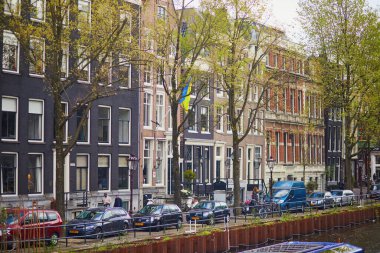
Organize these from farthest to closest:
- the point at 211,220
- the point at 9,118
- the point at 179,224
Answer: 1. the point at 9,118
2. the point at 211,220
3. the point at 179,224

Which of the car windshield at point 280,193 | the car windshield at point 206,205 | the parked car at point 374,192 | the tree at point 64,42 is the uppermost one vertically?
the tree at point 64,42

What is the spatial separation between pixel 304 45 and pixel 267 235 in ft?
83.2

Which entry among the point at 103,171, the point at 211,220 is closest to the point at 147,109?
the point at 103,171

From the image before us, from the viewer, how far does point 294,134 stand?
289 feet

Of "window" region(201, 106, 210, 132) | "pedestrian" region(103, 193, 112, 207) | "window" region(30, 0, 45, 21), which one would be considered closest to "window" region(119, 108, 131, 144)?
"pedestrian" region(103, 193, 112, 207)

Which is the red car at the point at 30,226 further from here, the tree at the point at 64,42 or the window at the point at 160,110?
the window at the point at 160,110

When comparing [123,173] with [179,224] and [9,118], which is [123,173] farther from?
[179,224]

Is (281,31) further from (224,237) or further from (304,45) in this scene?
(224,237)

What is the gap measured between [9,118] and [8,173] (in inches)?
152

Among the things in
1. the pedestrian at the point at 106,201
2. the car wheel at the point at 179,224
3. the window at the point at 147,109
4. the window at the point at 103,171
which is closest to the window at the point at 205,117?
the window at the point at 147,109

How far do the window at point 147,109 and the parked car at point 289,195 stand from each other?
12.8m

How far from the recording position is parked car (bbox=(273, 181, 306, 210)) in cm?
5622

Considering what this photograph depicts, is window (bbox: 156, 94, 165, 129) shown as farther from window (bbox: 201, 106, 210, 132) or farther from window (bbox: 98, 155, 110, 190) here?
window (bbox: 98, 155, 110, 190)

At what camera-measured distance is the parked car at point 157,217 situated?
4069cm
